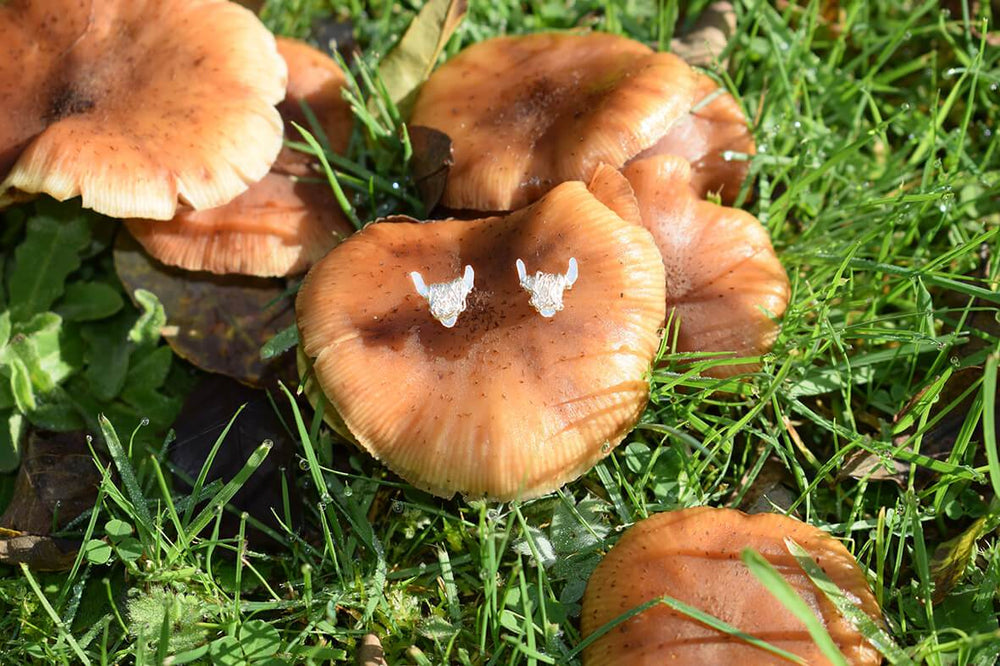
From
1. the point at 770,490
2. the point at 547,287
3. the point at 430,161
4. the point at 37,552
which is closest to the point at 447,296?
the point at 547,287

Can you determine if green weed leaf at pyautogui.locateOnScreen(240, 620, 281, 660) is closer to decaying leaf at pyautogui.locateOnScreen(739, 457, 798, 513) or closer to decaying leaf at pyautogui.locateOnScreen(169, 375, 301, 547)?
decaying leaf at pyautogui.locateOnScreen(169, 375, 301, 547)

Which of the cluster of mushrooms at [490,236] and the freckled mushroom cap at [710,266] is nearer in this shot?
the cluster of mushrooms at [490,236]

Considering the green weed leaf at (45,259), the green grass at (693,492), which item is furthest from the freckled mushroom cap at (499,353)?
the green weed leaf at (45,259)

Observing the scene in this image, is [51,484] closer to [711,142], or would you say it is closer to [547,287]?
[547,287]

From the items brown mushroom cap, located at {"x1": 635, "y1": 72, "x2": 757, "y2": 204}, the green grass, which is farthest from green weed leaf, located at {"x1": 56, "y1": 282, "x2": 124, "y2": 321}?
brown mushroom cap, located at {"x1": 635, "y1": 72, "x2": 757, "y2": 204}

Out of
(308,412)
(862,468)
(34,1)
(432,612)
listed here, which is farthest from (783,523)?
(34,1)

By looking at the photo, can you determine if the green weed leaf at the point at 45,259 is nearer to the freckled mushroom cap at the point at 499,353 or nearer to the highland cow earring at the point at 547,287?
the freckled mushroom cap at the point at 499,353
